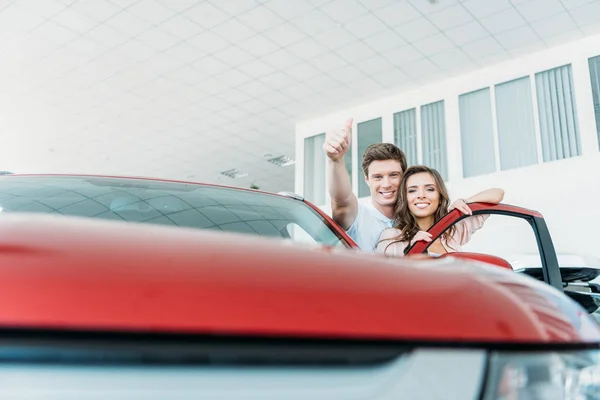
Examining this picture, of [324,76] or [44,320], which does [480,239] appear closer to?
[324,76]

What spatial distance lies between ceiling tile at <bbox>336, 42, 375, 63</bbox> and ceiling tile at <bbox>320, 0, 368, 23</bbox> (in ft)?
1.86

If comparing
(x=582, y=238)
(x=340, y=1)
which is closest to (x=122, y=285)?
(x=340, y=1)

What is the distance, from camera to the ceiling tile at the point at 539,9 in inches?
203

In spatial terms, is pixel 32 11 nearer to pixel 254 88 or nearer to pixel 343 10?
pixel 254 88

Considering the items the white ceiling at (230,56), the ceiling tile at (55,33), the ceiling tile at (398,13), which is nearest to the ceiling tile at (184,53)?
the white ceiling at (230,56)

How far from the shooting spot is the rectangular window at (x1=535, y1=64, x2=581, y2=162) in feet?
19.2

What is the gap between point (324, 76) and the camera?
6.86 m

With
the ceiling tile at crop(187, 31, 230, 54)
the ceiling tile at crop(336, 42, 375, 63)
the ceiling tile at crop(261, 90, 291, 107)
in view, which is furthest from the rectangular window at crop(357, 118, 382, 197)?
the ceiling tile at crop(187, 31, 230, 54)

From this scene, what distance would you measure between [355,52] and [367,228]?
451 cm

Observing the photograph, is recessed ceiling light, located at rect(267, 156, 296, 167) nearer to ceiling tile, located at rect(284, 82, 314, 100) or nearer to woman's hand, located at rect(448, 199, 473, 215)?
ceiling tile, located at rect(284, 82, 314, 100)

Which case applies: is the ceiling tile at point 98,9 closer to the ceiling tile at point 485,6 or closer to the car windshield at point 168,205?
the ceiling tile at point 485,6

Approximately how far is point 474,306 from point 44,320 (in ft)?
1.23

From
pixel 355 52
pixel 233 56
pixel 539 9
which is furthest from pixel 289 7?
pixel 539 9

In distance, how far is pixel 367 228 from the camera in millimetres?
2186
